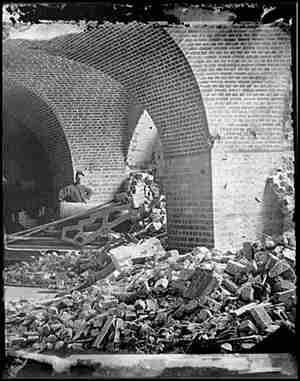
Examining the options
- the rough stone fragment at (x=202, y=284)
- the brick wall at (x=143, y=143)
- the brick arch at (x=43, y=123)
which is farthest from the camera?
the brick wall at (x=143, y=143)

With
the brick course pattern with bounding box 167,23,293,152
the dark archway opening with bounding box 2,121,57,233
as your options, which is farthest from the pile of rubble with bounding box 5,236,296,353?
the brick course pattern with bounding box 167,23,293,152

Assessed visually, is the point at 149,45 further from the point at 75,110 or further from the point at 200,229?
the point at 200,229

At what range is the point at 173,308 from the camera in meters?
6.36

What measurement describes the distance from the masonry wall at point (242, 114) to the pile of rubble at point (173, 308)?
504mm

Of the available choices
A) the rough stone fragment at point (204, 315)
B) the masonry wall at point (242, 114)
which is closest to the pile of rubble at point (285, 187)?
the masonry wall at point (242, 114)

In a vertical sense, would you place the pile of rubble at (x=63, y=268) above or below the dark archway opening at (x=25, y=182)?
Result: below

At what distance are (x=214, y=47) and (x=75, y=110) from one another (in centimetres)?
234

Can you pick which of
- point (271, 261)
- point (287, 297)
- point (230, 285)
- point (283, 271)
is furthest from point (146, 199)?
point (287, 297)

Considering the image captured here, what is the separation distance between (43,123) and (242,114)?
3156mm

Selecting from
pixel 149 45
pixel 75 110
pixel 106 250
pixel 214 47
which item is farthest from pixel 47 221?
pixel 214 47

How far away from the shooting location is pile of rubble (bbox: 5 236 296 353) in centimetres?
600

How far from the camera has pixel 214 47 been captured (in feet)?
23.0

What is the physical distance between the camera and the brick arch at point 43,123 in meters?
7.40

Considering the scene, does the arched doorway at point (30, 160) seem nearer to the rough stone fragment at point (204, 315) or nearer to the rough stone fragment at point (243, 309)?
the rough stone fragment at point (204, 315)
